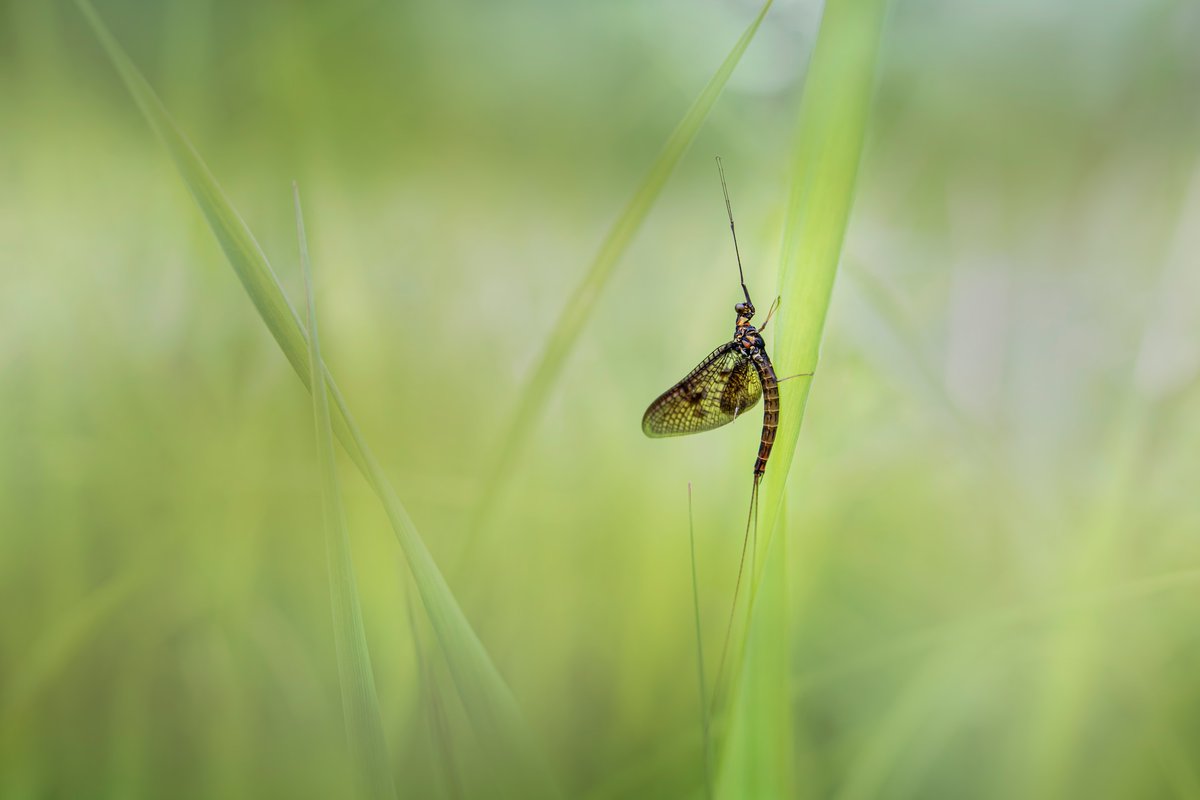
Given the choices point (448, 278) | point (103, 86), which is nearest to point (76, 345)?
point (103, 86)

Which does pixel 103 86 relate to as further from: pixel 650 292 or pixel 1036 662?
pixel 1036 662

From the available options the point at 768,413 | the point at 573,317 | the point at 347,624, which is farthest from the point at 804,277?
the point at 347,624

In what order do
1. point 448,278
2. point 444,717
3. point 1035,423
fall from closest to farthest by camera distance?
point 444,717, point 1035,423, point 448,278

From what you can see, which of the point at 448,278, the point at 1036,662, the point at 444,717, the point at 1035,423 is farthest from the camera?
the point at 448,278

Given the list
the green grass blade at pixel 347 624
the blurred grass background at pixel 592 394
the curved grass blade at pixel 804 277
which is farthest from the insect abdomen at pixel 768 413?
the green grass blade at pixel 347 624

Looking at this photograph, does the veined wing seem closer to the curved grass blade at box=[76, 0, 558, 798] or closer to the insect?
the insect

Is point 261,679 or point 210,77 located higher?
point 210,77

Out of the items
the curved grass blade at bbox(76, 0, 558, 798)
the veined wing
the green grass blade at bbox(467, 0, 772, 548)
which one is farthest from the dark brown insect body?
the curved grass blade at bbox(76, 0, 558, 798)

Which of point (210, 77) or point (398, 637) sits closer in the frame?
point (398, 637)
